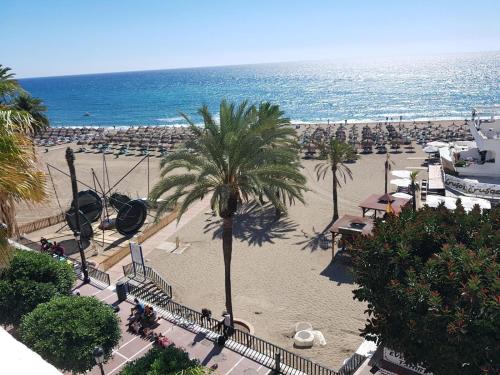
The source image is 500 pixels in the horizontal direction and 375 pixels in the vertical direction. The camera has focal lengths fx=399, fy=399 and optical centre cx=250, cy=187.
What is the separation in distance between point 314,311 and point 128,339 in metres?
8.17

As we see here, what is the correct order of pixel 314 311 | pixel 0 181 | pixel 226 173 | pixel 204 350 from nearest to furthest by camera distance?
1. pixel 0 181
2. pixel 204 350
3. pixel 226 173
4. pixel 314 311

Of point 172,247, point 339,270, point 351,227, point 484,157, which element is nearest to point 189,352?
point 339,270

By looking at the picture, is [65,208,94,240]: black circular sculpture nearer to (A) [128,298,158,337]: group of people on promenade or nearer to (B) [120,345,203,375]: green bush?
(A) [128,298,158,337]: group of people on promenade

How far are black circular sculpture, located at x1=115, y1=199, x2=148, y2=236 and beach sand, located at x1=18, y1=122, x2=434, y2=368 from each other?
85.8 inches

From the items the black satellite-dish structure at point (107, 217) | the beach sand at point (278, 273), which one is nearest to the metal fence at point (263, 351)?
the beach sand at point (278, 273)

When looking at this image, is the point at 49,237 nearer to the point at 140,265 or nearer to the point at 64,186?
the point at 140,265

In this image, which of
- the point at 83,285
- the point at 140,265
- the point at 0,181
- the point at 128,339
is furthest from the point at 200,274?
the point at 0,181

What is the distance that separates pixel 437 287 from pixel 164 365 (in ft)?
21.8

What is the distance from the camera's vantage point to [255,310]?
1847 centimetres

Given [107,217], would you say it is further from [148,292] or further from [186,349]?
[186,349]

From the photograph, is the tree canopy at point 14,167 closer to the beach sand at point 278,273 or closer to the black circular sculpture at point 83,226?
the beach sand at point 278,273

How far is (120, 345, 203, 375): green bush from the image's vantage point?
364 inches

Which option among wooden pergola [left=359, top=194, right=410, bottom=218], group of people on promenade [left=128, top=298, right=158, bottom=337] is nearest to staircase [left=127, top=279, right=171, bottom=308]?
group of people on promenade [left=128, top=298, right=158, bottom=337]

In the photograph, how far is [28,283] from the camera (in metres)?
14.2
